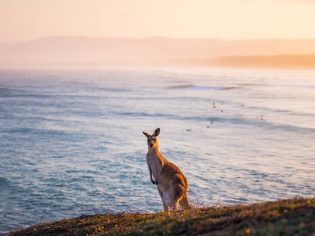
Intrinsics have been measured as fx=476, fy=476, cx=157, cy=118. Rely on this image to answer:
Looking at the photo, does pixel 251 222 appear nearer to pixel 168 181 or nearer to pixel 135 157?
pixel 168 181

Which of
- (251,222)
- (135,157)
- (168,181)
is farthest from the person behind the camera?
(135,157)

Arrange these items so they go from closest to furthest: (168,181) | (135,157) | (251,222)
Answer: (251,222)
(168,181)
(135,157)

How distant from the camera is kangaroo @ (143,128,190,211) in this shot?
1583 cm

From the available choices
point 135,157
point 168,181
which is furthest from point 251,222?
point 135,157

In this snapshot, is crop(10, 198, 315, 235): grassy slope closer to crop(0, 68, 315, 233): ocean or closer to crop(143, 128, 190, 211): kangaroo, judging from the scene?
crop(143, 128, 190, 211): kangaroo

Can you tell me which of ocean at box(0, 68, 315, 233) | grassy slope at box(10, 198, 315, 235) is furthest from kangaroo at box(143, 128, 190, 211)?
ocean at box(0, 68, 315, 233)

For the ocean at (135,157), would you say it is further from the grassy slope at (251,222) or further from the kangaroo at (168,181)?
the grassy slope at (251,222)

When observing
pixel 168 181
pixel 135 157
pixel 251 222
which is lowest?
pixel 135 157

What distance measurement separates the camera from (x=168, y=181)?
53.2 ft

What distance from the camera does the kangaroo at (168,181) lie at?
623 inches

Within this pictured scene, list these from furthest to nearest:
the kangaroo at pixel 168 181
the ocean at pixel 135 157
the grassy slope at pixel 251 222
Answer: the ocean at pixel 135 157 < the kangaroo at pixel 168 181 < the grassy slope at pixel 251 222

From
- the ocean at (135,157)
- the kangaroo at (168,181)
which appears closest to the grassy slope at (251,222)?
the kangaroo at (168,181)

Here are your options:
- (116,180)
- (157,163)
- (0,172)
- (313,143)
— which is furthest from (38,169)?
(313,143)

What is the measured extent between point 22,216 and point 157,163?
42.9 ft
